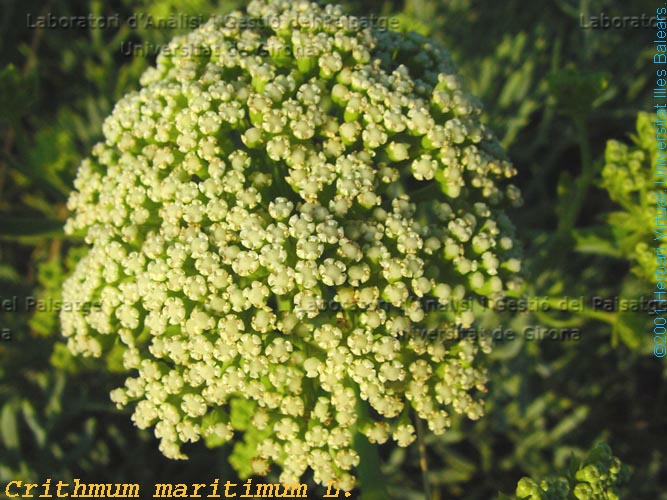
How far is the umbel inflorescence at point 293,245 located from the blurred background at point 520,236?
2.60 feet

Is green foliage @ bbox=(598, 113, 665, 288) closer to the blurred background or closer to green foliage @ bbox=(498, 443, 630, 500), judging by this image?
the blurred background

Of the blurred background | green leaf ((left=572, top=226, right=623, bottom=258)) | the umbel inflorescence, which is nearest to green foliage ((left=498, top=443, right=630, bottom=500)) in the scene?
the umbel inflorescence

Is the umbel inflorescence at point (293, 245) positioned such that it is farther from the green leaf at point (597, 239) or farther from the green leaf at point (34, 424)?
the green leaf at point (34, 424)

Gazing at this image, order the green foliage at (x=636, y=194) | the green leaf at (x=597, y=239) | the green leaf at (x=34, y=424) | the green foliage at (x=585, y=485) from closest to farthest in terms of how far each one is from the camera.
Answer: the green foliage at (x=585, y=485) → the green foliage at (x=636, y=194) → the green leaf at (x=597, y=239) → the green leaf at (x=34, y=424)

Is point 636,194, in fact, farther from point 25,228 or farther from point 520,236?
point 25,228

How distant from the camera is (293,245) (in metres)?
2.20

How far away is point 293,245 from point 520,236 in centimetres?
247

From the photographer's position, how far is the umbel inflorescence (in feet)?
7.12

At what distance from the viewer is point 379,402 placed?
2.20 meters

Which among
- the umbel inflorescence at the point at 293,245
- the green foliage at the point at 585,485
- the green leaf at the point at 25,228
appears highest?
the umbel inflorescence at the point at 293,245

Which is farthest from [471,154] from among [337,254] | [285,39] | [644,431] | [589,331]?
[644,431]

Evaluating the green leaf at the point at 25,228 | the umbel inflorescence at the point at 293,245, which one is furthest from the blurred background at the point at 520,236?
the umbel inflorescence at the point at 293,245

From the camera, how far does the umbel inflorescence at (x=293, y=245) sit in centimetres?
217

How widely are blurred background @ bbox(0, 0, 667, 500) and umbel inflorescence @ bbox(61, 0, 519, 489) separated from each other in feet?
2.60
